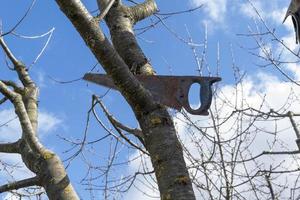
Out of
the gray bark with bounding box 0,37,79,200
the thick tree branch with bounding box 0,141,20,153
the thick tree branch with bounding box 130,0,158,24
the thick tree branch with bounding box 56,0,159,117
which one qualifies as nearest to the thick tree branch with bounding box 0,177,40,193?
the gray bark with bounding box 0,37,79,200

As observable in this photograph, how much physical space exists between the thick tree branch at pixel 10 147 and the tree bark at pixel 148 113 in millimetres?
1212

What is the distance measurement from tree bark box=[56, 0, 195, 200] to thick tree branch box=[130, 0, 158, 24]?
118 cm

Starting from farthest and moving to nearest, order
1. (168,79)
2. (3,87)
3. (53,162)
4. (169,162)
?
1. (3,87)
2. (53,162)
3. (168,79)
4. (169,162)

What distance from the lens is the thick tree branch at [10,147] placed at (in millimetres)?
3008

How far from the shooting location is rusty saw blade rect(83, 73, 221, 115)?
2.25 m

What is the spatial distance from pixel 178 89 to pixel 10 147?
4.47 ft

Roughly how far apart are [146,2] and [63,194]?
179cm

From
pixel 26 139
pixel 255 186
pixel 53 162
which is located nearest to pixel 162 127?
pixel 53 162

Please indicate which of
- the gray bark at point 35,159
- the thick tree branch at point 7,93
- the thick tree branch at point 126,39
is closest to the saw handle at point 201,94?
the thick tree branch at point 126,39

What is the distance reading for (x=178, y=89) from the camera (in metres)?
2.34

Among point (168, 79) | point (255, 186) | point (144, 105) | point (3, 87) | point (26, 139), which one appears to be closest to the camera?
point (144, 105)

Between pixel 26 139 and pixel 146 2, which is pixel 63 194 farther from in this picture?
pixel 146 2

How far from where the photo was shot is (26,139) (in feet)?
9.31

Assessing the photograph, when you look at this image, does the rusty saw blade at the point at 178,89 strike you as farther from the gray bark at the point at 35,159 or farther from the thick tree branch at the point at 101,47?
the gray bark at the point at 35,159
